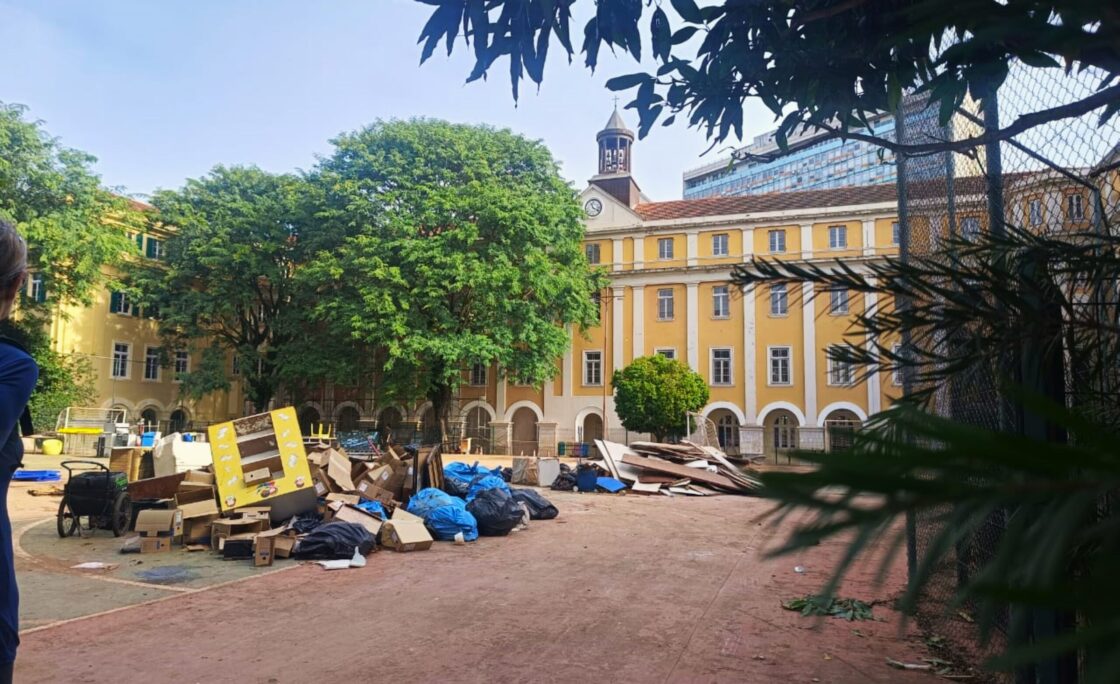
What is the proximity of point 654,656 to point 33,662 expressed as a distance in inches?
162

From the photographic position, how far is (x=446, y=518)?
1000 centimetres

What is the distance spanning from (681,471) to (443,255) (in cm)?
1465

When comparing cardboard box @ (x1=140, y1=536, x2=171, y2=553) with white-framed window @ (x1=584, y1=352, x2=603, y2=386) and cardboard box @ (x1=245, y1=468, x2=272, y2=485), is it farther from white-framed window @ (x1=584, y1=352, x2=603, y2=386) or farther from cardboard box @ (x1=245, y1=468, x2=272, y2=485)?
white-framed window @ (x1=584, y1=352, x2=603, y2=386)

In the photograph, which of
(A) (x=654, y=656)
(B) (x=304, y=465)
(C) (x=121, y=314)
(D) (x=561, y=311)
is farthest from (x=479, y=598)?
(C) (x=121, y=314)

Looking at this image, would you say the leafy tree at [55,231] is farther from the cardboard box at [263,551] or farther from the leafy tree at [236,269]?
the cardboard box at [263,551]

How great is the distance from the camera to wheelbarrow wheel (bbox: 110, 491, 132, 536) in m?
9.70

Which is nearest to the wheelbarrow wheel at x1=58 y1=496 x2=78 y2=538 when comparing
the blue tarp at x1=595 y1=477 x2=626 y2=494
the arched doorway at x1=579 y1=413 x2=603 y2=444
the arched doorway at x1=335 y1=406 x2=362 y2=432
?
the blue tarp at x1=595 y1=477 x2=626 y2=494

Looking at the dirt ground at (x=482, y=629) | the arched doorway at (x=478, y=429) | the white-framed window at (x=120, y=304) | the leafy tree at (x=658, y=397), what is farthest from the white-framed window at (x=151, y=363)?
the dirt ground at (x=482, y=629)

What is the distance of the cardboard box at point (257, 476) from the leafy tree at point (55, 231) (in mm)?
23012

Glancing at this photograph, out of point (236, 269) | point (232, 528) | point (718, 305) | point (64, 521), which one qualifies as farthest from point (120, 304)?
point (232, 528)

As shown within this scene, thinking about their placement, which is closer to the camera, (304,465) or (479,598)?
(479,598)

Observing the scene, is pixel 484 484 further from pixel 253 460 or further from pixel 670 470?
pixel 670 470

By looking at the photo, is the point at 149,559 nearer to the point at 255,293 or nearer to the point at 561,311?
the point at 561,311

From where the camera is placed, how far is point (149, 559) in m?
8.25
